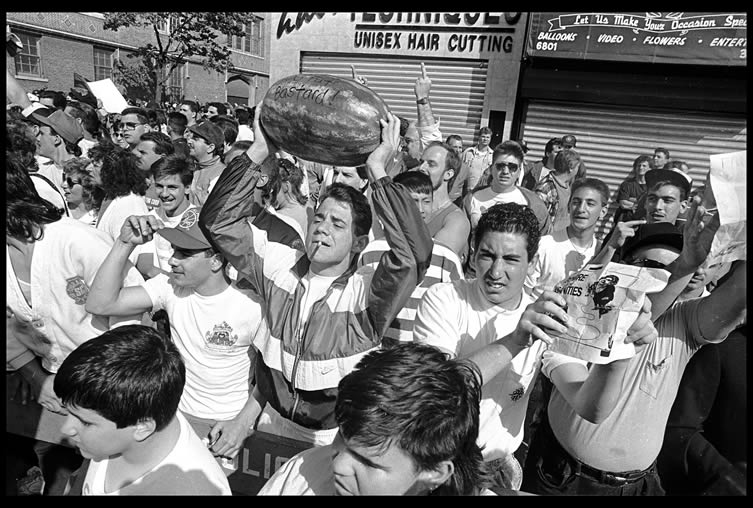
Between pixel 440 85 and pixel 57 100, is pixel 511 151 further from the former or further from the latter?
pixel 440 85

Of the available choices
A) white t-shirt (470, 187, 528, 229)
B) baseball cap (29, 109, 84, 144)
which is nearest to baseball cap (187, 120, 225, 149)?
baseball cap (29, 109, 84, 144)

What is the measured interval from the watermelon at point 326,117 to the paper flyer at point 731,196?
5.34 feet

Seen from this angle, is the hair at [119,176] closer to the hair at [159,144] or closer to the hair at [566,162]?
the hair at [159,144]

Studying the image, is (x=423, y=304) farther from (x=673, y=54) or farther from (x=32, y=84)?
(x=32, y=84)

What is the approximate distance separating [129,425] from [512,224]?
1879 mm

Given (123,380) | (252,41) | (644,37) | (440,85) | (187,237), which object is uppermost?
Result: (252,41)

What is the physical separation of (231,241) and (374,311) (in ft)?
3.04

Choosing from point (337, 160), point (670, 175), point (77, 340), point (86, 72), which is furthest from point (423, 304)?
point (86, 72)

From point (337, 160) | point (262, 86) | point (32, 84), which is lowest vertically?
point (337, 160)

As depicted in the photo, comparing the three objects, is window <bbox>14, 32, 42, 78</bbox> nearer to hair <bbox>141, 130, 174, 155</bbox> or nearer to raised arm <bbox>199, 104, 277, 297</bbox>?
hair <bbox>141, 130, 174, 155</bbox>

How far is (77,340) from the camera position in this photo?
299cm

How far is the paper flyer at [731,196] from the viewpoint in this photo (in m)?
1.83

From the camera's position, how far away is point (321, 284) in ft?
9.11

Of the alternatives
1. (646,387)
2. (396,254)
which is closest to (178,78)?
(396,254)
